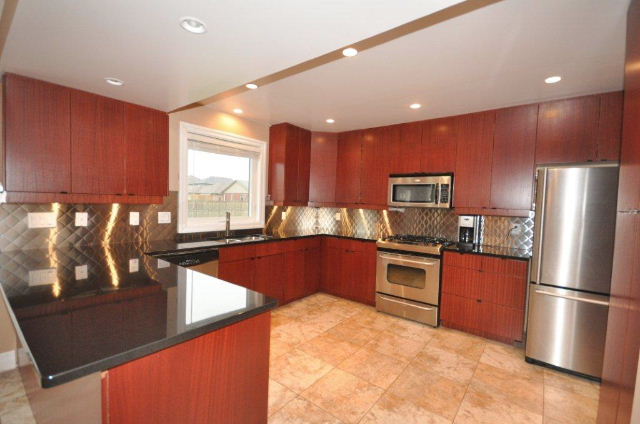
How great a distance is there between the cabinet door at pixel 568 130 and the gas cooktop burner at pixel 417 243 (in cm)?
127

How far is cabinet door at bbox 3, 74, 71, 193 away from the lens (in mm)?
2088

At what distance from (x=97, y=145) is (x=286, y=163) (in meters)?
2.08

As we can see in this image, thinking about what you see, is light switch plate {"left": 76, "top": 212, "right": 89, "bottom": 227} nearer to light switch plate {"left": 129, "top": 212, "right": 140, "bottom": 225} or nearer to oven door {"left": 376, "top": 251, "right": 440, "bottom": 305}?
light switch plate {"left": 129, "top": 212, "right": 140, "bottom": 225}

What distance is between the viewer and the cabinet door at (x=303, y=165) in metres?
4.19

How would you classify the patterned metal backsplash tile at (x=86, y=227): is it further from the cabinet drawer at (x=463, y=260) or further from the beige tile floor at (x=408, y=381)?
the cabinet drawer at (x=463, y=260)

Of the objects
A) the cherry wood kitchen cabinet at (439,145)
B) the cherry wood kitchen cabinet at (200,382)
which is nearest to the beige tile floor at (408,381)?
the cherry wood kitchen cabinet at (200,382)

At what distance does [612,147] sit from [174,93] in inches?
148

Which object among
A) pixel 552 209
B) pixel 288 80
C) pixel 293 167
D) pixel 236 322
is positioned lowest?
pixel 236 322

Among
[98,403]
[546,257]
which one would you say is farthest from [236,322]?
[546,257]

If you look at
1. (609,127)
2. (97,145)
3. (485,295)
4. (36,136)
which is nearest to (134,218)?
(97,145)

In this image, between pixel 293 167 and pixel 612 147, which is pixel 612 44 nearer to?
pixel 612 147

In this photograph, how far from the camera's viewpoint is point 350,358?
8.39 feet

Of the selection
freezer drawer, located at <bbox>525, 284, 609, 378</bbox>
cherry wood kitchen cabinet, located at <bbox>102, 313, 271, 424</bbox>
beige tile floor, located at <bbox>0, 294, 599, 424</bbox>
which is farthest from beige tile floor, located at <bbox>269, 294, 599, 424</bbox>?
cherry wood kitchen cabinet, located at <bbox>102, 313, 271, 424</bbox>

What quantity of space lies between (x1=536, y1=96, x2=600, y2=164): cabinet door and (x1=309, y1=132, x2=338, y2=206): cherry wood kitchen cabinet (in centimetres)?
244
